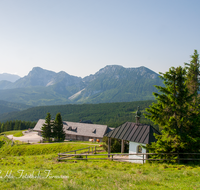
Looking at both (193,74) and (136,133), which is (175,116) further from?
(193,74)

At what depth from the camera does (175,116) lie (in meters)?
16.7

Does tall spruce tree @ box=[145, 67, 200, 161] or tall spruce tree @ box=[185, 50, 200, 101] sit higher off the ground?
tall spruce tree @ box=[185, 50, 200, 101]

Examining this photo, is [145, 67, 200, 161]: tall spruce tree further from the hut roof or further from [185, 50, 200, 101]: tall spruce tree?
[185, 50, 200, 101]: tall spruce tree

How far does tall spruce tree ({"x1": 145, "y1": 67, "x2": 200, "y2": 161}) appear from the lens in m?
16.2

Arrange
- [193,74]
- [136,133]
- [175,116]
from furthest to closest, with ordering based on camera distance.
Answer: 1. [193,74]
2. [136,133]
3. [175,116]

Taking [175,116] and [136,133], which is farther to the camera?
[136,133]

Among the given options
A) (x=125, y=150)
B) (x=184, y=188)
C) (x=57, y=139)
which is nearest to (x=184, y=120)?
(x=184, y=188)

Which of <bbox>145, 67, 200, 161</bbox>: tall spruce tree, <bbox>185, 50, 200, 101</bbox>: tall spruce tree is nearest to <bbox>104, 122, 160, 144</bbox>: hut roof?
<bbox>145, 67, 200, 161</bbox>: tall spruce tree

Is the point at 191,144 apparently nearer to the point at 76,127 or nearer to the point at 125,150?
the point at 125,150

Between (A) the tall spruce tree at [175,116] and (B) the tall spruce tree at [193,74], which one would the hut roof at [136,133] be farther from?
(B) the tall spruce tree at [193,74]

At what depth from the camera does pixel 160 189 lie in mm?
9727

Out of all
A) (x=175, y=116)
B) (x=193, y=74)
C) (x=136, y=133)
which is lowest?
(x=136, y=133)

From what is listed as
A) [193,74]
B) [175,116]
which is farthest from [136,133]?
[193,74]

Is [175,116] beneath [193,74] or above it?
beneath
